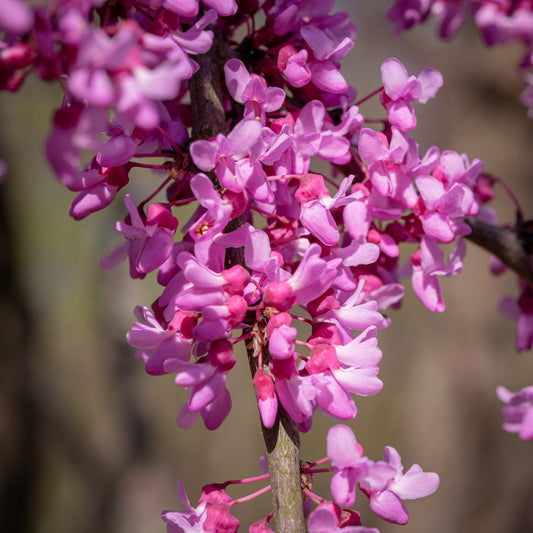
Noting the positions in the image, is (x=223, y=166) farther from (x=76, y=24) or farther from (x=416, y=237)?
(x=416, y=237)

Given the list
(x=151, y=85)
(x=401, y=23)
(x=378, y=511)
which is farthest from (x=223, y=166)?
(x=401, y=23)

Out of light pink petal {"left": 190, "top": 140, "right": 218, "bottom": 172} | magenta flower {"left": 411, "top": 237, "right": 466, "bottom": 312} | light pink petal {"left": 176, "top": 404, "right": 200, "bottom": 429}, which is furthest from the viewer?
magenta flower {"left": 411, "top": 237, "right": 466, "bottom": 312}

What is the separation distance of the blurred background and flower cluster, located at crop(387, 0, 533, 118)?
66 centimetres

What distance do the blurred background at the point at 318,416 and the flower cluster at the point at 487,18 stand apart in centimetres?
66

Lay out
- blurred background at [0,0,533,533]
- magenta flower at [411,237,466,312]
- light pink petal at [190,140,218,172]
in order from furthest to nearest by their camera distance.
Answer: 1. blurred background at [0,0,533,533]
2. magenta flower at [411,237,466,312]
3. light pink petal at [190,140,218,172]

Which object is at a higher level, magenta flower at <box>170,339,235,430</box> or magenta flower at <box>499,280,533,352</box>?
magenta flower at <box>170,339,235,430</box>

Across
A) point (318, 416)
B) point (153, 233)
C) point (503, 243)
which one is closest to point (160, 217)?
point (153, 233)

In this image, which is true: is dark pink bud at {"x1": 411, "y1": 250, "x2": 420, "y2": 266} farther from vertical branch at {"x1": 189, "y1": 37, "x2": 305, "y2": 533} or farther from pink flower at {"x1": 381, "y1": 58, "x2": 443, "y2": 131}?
vertical branch at {"x1": 189, "y1": 37, "x2": 305, "y2": 533}

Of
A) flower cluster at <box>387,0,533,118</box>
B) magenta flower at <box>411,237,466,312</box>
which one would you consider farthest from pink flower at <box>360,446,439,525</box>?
flower cluster at <box>387,0,533,118</box>

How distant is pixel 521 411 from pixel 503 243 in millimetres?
290

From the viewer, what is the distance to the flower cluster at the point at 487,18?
1.14 meters

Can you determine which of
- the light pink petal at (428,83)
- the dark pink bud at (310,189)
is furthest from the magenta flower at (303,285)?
the light pink petal at (428,83)

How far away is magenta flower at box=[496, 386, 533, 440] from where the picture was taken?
94cm

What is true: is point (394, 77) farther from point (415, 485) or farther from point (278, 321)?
point (415, 485)
